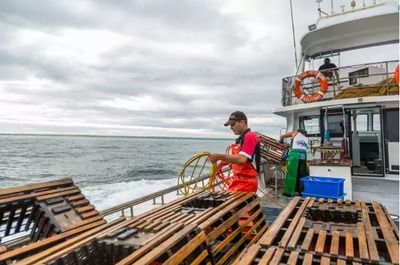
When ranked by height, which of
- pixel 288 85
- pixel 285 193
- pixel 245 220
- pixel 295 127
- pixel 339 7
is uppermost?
pixel 339 7

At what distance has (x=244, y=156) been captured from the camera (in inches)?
147

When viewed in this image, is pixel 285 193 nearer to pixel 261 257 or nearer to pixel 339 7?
pixel 261 257

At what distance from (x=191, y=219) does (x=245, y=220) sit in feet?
2.95

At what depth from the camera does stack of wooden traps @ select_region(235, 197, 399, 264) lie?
5.91ft

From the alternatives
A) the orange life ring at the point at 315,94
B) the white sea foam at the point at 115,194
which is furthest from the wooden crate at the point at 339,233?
the white sea foam at the point at 115,194

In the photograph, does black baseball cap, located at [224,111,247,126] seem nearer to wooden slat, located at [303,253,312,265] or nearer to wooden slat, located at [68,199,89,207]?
wooden slat, located at [68,199,89,207]

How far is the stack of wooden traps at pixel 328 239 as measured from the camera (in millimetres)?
1801

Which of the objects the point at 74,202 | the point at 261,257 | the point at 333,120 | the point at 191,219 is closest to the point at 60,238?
the point at 74,202

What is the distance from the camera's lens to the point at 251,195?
369 centimetres

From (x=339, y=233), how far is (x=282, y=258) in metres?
0.63

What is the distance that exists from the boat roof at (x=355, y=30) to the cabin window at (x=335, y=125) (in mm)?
2878

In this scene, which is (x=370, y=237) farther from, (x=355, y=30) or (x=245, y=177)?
(x=355, y=30)

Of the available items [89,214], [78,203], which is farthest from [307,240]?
[78,203]

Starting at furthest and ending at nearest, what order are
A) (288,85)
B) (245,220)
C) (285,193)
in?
(288,85)
(285,193)
(245,220)
